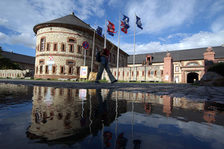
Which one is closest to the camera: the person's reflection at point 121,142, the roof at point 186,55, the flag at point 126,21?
the person's reflection at point 121,142

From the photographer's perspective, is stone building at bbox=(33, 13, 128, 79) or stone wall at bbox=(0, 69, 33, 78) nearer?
stone building at bbox=(33, 13, 128, 79)

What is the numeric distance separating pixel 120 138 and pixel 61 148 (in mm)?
285

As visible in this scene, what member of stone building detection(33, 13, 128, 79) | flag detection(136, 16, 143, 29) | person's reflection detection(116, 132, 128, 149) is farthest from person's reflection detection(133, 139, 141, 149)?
stone building detection(33, 13, 128, 79)

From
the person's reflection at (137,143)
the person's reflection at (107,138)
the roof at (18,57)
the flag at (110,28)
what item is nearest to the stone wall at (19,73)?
the flag at (110,28)

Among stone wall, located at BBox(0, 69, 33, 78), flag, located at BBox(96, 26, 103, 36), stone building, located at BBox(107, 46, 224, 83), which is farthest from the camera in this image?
stone wall, located at BBox(0, 69, 33, 78)

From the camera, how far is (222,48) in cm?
3250

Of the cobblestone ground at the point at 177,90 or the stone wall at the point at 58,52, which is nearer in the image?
the cobblestone ground at the point at 177,90

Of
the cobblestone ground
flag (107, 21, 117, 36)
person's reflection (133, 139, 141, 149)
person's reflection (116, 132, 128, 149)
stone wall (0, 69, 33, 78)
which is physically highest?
flag (107, 21, 117, 36)

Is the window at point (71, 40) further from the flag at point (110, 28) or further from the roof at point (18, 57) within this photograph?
the roof at point (18, 57)

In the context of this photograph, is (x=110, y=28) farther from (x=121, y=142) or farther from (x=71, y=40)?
(x=121, y=142)

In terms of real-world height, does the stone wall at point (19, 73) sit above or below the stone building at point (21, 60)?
below

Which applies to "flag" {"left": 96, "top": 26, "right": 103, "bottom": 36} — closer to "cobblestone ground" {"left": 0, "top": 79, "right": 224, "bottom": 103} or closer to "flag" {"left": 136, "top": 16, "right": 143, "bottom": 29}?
"flag" {"left": 136, "top": 16, "right": 143, "bottom": 29}

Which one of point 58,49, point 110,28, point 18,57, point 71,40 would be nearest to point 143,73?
point 110,28

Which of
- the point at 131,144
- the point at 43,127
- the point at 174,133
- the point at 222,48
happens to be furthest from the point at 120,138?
the point at 222,48
